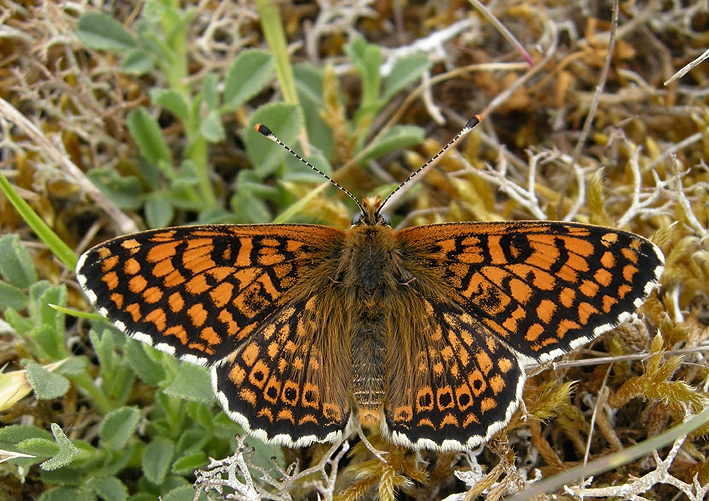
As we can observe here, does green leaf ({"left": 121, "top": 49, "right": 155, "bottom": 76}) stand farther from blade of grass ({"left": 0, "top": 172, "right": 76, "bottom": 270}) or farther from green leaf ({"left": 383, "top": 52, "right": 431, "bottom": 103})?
green leaf ({"left": 383, "top": 52, "right": 431, "bottom": 103})

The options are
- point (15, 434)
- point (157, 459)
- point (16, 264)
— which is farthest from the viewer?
point (16, 264)

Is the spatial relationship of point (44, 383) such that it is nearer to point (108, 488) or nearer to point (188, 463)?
point (108, 488)

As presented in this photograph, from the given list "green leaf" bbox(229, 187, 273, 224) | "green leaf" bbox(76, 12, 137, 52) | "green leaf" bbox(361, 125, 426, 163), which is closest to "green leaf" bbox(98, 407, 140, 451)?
"green leaf" bbox(229, 187, 273, 224)

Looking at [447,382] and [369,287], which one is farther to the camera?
[369,287]

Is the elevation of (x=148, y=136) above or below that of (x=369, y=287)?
above

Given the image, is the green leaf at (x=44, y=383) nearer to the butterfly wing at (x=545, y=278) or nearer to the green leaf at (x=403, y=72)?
the butterfly wing at (x=545, y=278)

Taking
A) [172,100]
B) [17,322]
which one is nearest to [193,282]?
[17,322]
